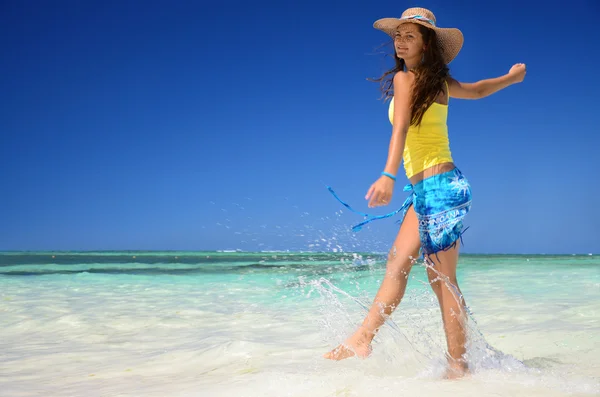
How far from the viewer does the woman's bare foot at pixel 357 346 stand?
2.60 metres

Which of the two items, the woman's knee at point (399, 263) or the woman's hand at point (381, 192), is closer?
the woman's hand at point (381, 192)

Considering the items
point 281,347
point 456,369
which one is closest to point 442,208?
point 456,369

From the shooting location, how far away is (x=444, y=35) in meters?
2.45

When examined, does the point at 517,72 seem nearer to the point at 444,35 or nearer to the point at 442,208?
the point at 444,35

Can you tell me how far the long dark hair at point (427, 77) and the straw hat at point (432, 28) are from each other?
42 millimetres

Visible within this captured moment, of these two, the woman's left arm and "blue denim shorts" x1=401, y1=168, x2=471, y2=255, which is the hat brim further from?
"blue denim shorts" x1=401, y1=168, x2=471, y2=255

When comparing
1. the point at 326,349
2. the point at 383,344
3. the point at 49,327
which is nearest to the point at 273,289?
the point at 49,327

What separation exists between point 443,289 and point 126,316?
3.88 meters

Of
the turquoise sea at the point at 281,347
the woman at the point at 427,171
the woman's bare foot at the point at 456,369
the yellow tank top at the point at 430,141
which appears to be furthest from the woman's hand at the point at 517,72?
the woman's bare foot at the point at 456,369

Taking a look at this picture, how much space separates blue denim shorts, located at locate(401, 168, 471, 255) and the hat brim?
0.62 metres

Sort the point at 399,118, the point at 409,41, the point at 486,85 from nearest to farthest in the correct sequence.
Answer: the point at 399,118, the point at 409,41, the point at 486,85

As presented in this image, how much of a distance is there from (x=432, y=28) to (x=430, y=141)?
537 mm

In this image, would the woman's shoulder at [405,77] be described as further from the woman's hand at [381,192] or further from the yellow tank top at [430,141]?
the woman's hand at [381,192]

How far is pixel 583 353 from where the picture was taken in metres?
2.98
